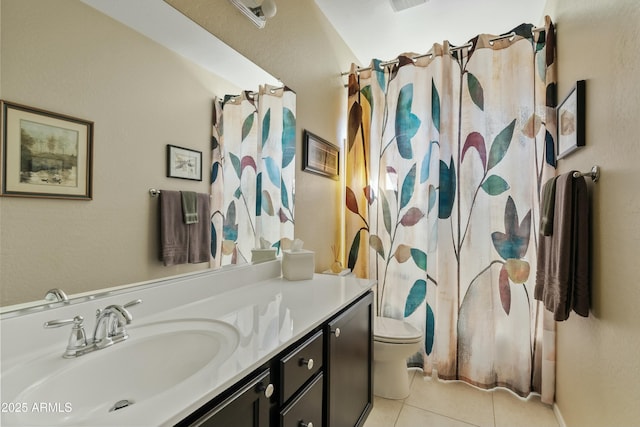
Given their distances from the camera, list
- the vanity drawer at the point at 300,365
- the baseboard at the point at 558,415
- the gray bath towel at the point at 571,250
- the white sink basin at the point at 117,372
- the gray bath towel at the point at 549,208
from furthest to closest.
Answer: the baseboard at the point at 558,415 → the gray bath towel at the point at 549,208 → the gray bath towel at the point at 571,250 → the vanity drawer at the point at 300,365 → the white sink basin at the point at 117,372

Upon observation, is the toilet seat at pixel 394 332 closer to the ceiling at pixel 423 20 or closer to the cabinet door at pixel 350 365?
the cabinet door at pixel 350 365

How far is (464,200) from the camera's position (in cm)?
211

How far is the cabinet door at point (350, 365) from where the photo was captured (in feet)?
3.85

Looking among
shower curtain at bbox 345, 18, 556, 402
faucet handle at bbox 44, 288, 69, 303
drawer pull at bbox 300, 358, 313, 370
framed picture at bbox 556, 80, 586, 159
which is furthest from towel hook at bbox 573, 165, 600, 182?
faucet handle at bbox 44, 288, 69, 303

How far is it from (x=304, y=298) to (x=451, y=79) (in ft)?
6.13

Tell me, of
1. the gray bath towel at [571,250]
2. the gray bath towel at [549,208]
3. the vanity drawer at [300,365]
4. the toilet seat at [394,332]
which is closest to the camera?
the vanity drawer at [300,365]

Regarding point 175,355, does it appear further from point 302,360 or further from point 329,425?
point 329,425

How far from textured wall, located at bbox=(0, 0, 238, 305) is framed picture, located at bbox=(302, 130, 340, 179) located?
861 millimetres

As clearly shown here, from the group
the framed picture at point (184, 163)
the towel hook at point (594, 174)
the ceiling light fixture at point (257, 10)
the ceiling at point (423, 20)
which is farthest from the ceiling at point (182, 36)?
the towel hook at point (594, 174)

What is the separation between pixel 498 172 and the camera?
2033 millimetres

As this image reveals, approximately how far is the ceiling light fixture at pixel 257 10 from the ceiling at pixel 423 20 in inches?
31.1

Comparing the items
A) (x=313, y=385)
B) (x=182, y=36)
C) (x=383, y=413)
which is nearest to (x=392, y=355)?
(x=383, y=413)

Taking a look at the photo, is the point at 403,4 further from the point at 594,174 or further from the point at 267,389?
the point at 267,389

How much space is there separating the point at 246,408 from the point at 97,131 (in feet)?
2.76
